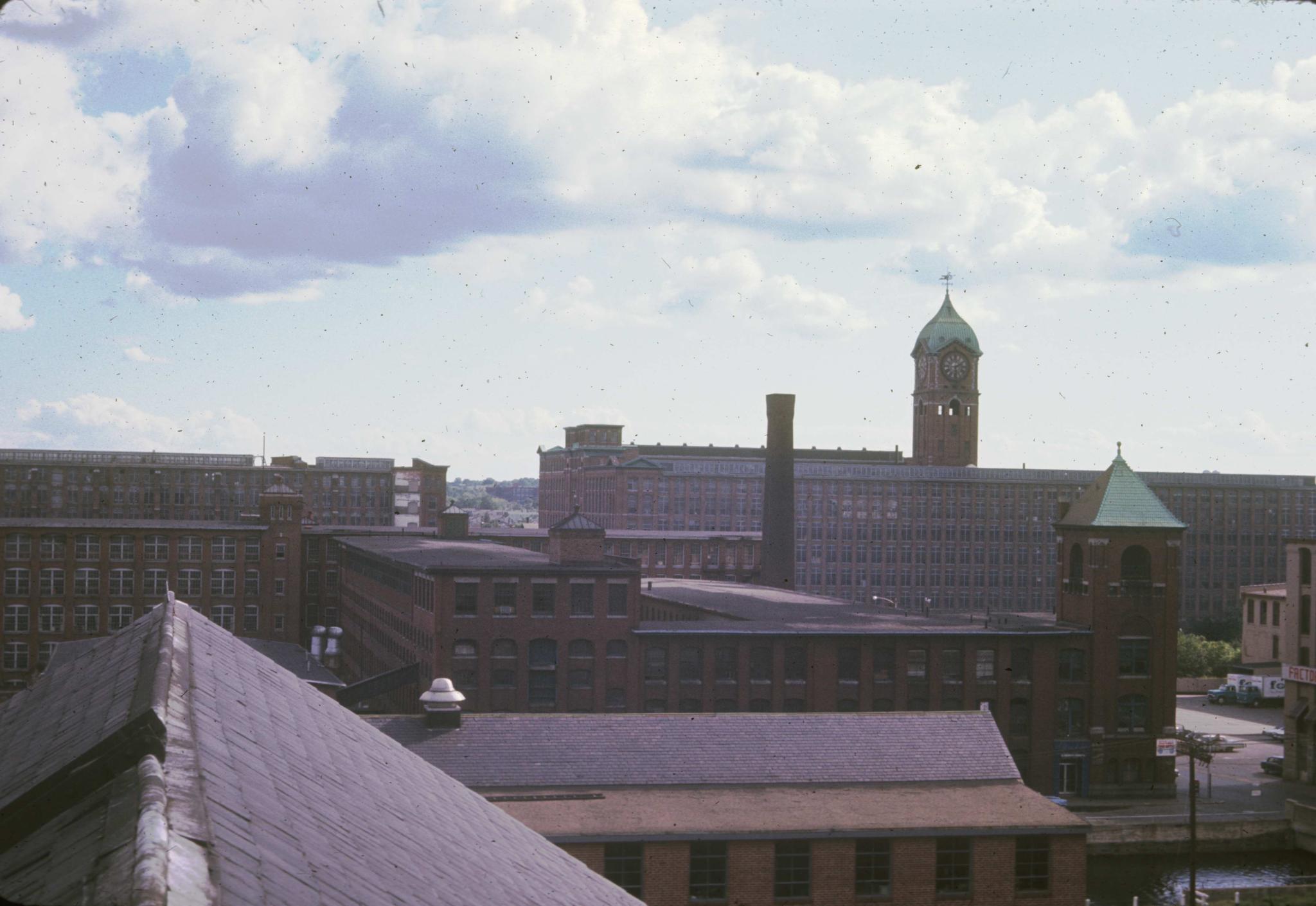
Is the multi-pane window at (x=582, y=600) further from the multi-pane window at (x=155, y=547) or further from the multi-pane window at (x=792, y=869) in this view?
the multi-pane window at (x=155, y=547)

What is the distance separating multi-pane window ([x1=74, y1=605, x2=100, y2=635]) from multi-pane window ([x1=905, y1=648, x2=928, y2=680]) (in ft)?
191

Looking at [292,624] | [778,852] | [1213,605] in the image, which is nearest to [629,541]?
[292,624]

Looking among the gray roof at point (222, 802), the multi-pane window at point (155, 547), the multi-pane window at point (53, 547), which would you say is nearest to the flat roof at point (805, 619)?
the multi-pane window at point (155, 547)

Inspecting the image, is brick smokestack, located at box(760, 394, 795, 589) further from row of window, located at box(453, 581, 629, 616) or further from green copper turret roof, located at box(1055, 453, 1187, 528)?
row of window, located at box(453, 581, 629, 616)

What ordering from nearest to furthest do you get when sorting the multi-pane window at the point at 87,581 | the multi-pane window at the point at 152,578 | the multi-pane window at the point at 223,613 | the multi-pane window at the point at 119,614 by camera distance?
the multi-pane window at the point at 87,581, the multi-pane window at the point at 119,614, the multi-pane window at the point at 152,578, the multi-pane window at the point at 223,613

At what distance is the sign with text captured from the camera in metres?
68.6

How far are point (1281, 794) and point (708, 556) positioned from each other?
63.8 meters

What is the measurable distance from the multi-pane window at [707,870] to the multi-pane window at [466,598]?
32160 millimetres

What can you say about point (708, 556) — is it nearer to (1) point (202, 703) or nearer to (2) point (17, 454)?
(2) point (17, 454)

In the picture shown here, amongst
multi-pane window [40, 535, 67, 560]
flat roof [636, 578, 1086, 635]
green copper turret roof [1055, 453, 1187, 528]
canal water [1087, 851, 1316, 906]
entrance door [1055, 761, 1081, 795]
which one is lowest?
canal water [1087, 851, 1316, 906]

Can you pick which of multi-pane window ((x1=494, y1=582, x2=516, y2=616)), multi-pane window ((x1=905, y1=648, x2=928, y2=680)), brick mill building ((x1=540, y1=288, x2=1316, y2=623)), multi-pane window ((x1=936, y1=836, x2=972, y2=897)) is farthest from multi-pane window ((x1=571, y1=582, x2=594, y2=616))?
brick mill building ((x1=540, y1=288, x2=1316, y2=623))

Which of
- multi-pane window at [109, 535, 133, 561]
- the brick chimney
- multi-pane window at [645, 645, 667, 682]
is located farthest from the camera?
multi-pane window at [109, 535, 133, 561]

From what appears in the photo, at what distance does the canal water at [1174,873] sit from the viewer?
165 ft

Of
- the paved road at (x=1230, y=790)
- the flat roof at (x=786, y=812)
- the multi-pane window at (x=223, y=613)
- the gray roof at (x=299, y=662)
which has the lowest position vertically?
the paved road at (x=1230, y=790)
